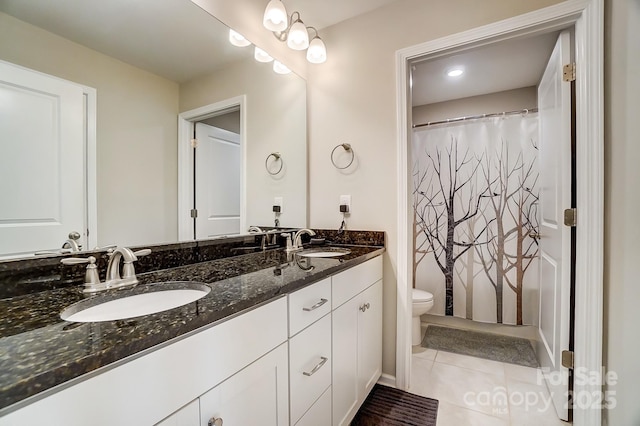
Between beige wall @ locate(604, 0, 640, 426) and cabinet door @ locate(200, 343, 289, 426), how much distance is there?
4.21 feet

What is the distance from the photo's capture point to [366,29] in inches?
72.7

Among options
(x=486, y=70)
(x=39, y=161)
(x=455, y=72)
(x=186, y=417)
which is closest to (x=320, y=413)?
(x=186, y=417)

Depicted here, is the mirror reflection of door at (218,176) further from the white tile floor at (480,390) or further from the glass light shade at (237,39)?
the white tile floor at (480,390)

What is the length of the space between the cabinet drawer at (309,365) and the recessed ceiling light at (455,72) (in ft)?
7.24

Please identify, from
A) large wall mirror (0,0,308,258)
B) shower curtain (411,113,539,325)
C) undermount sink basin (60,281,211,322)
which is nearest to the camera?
undermount sink basin (60,281,211,322)

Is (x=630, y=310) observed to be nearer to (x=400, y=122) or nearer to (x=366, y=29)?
(x=400, y=122)

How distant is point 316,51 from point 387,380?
86.1 inches

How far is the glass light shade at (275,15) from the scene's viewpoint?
1522mm

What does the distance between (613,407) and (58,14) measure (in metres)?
2.63

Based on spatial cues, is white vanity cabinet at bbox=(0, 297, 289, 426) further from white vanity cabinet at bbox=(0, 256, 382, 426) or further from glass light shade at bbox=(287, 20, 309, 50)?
glass light shade at bbox=(287, 20, 309, 50)

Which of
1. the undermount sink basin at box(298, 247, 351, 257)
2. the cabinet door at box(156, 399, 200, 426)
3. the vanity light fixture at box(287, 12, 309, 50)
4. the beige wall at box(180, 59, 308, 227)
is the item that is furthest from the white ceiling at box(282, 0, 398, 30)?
the cabinet door at box(156, 399, 200, 426)

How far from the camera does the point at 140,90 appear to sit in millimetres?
1128

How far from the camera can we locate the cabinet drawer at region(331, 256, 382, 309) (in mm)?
1230

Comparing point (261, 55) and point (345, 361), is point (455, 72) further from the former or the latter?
point (345, 361)
